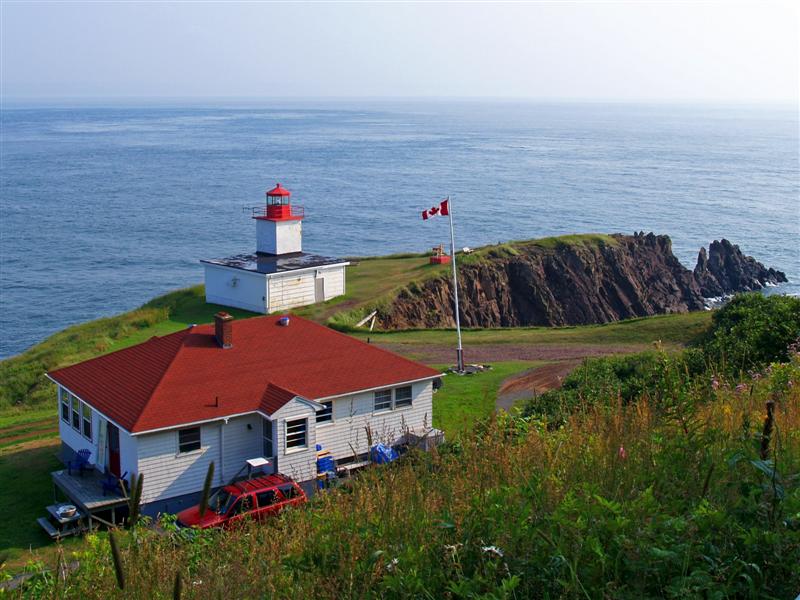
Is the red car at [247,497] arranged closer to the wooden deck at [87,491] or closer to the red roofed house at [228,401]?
the red roofed house at [228,401]

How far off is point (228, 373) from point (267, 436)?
1903 millimetres

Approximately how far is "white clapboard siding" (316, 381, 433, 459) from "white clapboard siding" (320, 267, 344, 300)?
64.5 ft

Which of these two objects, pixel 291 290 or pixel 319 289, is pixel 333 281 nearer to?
pixel 319 289

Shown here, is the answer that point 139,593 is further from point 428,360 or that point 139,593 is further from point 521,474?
point 428,360

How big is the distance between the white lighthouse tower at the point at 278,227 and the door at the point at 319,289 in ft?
9.94

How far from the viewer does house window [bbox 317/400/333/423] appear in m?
21.2

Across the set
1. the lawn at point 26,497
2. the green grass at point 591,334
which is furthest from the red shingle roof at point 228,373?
the green grass at point 591,334

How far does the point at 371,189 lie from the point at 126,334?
77873 millimetres

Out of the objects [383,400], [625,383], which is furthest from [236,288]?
[625,383]

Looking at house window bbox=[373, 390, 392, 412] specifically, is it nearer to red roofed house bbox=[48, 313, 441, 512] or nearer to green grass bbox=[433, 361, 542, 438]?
red roofed house bbox=[48, 313, 441, 512]

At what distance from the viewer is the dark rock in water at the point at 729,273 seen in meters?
68.7

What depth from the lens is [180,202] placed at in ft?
340

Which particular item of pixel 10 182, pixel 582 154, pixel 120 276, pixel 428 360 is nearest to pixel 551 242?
pixel 428 360

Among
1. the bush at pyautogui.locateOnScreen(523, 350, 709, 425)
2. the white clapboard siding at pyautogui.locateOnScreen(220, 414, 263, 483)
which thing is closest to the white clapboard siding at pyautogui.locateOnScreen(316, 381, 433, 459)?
the white clapboard siding at pyautogui.locateOnScreen(220, 414, 263, 483)
